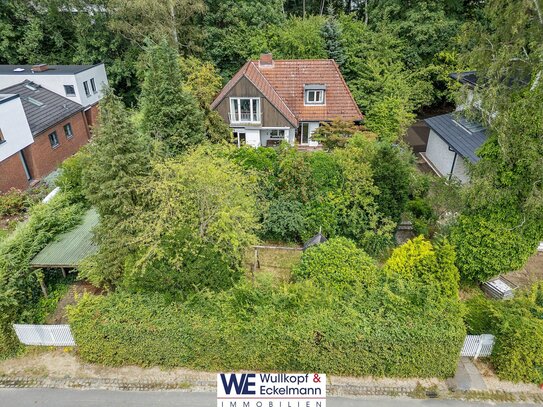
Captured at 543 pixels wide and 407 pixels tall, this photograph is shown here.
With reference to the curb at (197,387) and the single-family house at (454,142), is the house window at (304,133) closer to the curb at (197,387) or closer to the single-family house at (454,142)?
the single-family house at (454,142)

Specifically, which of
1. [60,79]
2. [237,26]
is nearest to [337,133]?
[237,26]

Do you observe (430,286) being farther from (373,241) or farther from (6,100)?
(6,100)

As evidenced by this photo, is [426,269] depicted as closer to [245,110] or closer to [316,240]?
[316,240]

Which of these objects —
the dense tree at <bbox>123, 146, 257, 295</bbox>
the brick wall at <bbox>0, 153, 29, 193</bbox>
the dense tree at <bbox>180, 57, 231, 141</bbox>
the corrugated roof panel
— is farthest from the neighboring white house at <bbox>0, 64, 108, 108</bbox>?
the dense tree at <bbox>123, 146, 257, 295</bbox>

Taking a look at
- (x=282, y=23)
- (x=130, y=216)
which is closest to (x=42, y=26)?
(x=282, y=23)

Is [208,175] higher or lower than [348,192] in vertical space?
higher

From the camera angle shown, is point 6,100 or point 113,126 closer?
point 113,126

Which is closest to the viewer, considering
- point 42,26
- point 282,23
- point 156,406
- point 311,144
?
point 156,406
